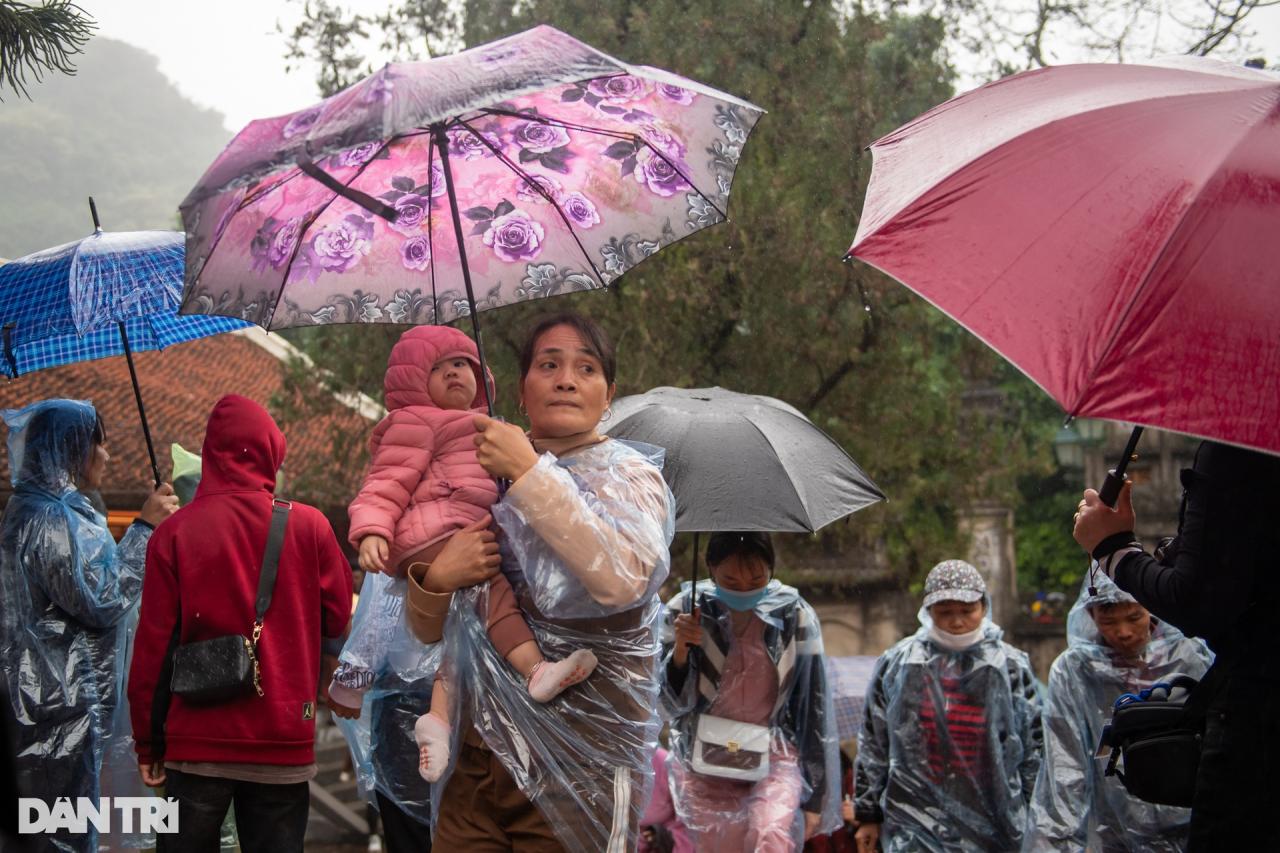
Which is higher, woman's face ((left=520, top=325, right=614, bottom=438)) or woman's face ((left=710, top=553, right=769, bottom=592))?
woman's face ((left=520, top=325, right=614, bottom=438))

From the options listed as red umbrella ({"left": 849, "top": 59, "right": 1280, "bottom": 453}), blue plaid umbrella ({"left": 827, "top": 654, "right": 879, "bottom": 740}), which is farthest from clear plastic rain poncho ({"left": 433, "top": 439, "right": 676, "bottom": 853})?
blue plaid umbrella ({"left": 827, "top": 654, "right": 879, "bottom": 740})

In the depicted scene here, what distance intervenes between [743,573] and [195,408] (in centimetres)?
1396

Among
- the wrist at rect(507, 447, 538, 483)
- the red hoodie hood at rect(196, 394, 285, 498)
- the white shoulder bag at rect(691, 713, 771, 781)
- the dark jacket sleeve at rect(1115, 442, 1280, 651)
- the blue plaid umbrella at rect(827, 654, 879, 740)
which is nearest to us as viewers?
the dark jacket sleeve at rect(1115, 442, 1280, 651)

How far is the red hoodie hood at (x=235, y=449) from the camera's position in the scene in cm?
371

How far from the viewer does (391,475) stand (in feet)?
10.3

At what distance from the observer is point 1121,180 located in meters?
2.40

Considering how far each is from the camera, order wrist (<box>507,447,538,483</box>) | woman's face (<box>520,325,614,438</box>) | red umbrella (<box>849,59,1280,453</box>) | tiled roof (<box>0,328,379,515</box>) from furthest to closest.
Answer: tiled roof (<box>0,328,379,515</box>), woman's face (<box>520,325,614,438</box>), wrist (<box>507,447,538,483</box>), red umbrella (<box>849,59,1280,453</box>)

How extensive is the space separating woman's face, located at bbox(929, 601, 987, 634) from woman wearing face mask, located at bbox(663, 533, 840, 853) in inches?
22.8

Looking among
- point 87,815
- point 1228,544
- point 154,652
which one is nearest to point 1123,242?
point 1228,544

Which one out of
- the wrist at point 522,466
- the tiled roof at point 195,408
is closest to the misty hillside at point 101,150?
the tiled roof at point 195,408

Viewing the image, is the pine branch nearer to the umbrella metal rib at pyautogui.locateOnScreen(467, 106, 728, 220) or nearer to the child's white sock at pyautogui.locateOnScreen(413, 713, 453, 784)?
the umbrella metal rib at pyautogui.locateOnScreen(467, 106, 728, 220)

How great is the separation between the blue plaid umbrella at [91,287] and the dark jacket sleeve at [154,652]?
0.82 m

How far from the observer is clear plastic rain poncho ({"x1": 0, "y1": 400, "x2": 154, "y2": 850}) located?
452cm

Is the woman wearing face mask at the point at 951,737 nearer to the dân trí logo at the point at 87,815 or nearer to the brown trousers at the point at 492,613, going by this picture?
the brown trousers at the point at 492,613
